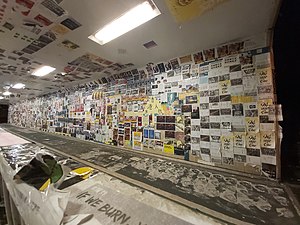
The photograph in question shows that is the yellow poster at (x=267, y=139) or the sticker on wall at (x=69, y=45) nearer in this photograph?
the yellow poster at (x=267, y=139)

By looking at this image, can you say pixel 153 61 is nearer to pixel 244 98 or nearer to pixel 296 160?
pixel 244 98

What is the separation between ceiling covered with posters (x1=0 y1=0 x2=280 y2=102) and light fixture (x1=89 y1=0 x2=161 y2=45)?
0.03 metres

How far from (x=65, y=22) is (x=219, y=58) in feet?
3.95

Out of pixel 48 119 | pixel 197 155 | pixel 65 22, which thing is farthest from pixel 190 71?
pixel 48 119

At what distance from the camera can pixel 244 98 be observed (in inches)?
43.4

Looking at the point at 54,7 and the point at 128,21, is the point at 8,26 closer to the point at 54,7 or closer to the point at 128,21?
the point at 54,7

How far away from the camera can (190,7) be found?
82cm

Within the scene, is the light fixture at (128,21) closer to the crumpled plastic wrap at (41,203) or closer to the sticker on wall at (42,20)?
the sticker on wall at (42,20)

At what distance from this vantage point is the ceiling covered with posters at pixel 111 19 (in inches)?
32.3

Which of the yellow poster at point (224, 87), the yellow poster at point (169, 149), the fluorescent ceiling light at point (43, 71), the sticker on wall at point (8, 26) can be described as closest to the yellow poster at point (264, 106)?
the yellow poster at point (224, 87)

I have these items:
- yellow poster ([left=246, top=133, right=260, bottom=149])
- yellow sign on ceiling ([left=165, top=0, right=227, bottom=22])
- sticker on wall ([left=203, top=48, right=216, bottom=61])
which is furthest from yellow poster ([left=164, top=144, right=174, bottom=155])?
yellow sign on ceiling ([left=165, top=0, right=227, bottom=22])

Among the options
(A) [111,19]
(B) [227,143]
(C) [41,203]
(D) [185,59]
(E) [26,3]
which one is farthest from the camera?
(D) [185,59]

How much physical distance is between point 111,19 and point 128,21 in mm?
110

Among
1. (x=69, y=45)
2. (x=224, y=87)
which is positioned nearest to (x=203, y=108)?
(x=224, y=87)
